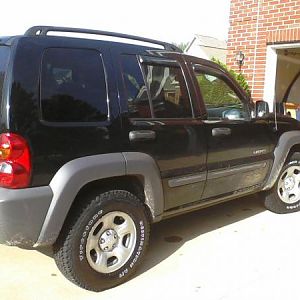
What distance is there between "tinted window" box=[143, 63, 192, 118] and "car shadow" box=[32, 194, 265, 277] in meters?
1.32

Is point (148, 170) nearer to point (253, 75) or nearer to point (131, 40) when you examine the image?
point (131, 40)

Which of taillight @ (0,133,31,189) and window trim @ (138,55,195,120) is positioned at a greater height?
window trim @ (138,55,195,120)

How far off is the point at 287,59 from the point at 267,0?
5.23 feet

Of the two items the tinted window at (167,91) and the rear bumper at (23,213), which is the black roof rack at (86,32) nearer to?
the tinted window at (167,91)

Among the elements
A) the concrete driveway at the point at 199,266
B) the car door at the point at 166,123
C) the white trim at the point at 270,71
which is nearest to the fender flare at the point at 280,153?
the concrete driveway at the point at 199,266

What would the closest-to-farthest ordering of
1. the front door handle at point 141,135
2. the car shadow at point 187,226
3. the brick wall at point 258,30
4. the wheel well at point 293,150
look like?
1. the front door handle at point 141,135
2. the car shadow at point 187,226
3. the wheel well at point 293,150
4. the brick wall at point 258,30

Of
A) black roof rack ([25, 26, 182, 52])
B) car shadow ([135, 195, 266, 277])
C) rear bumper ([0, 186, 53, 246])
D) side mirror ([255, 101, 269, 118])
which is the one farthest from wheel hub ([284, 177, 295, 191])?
rear bumper ([0, 186, 53, 246])

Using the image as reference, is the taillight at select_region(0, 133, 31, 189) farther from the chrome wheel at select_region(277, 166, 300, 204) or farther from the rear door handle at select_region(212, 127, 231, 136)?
the chrome wheel at select_region(277, 166, 300, 204)

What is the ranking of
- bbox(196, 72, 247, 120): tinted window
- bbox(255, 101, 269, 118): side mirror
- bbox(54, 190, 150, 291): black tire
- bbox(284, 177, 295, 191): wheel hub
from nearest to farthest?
bbox(54, 190, 150, 291): black tire, bbox(196, 72, 247, 120): tinted window, bbox(255, 101, 269, 118): side mirror, bbox(284, 177, 295, 191): wheel hub

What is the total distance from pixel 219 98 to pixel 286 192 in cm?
175

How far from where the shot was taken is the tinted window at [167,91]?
12.9 ft

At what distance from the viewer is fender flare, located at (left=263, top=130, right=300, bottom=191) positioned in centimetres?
522

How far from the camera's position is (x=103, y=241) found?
11.9ft

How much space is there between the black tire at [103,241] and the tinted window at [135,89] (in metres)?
0.67
